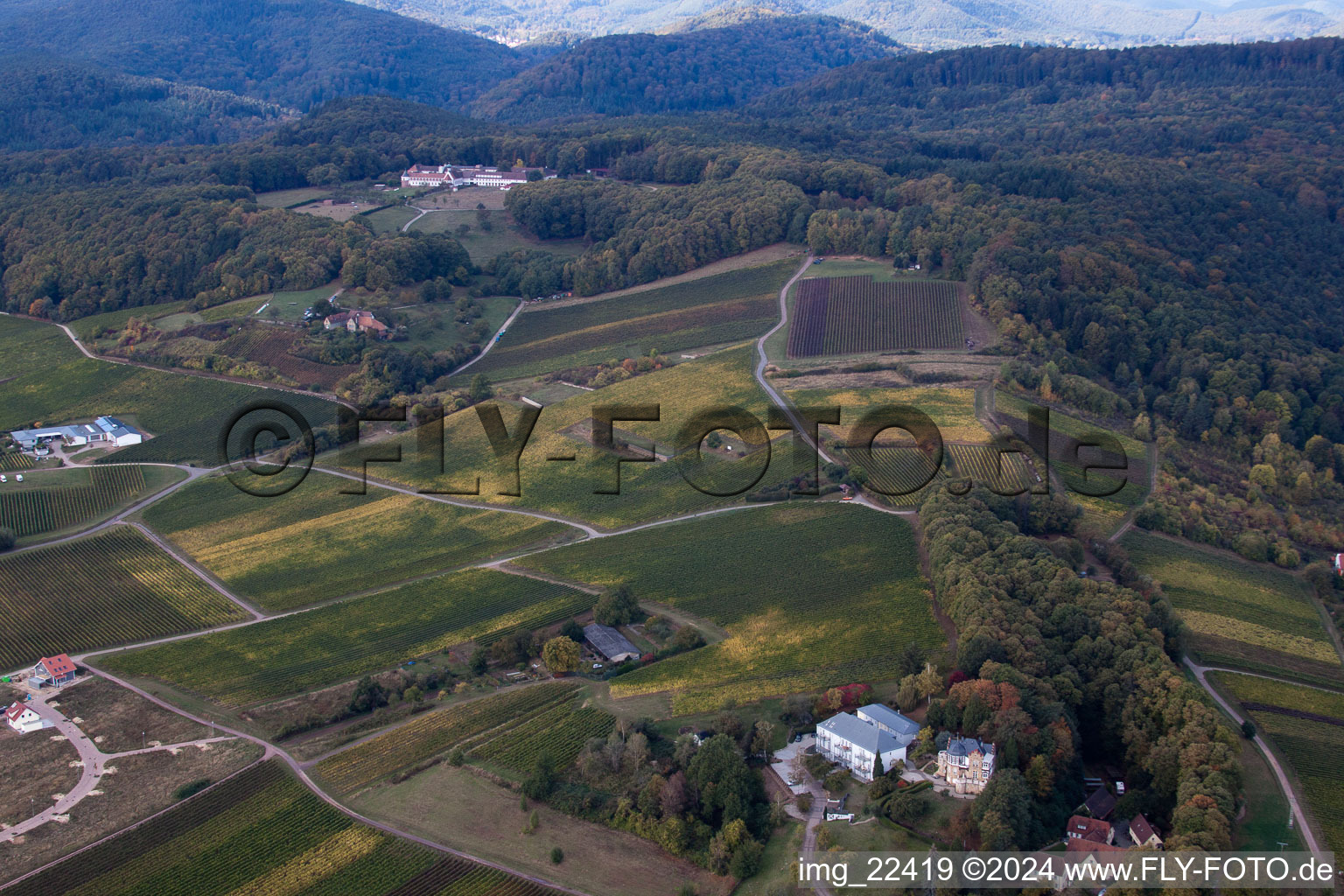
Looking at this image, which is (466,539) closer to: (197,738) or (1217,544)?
(197,738)

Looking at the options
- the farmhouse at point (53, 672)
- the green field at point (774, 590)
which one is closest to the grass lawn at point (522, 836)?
the green field at point (774, 590)

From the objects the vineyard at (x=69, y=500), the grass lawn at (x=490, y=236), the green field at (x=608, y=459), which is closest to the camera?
the vineyard at (x=69, y=500)

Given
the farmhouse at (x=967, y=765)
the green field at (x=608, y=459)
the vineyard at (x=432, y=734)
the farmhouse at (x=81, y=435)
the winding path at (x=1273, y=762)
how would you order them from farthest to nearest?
the farmhouse at (x=81, y=435), the green field at (x=608, y=459), the vineyard at (x=432, y=734), the farmhouse at (x=967, y=765), the winding path at (x=1273, y=762)

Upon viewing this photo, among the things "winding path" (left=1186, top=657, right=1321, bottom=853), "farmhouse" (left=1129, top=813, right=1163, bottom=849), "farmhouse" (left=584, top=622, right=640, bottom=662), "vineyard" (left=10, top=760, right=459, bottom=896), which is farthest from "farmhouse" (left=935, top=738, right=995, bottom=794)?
"vineyard" (left=10, top=760, right=459, bottom=896)

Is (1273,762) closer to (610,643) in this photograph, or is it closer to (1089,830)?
(1089,830)

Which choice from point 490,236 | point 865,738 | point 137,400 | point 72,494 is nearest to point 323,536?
point 72,494

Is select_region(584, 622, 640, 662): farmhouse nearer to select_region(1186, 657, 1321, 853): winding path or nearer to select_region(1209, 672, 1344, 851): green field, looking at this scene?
select_region(1186, 657, 1321, 853): winding path

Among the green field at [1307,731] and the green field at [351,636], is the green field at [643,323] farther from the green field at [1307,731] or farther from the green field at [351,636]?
the green field at [1307,731]
